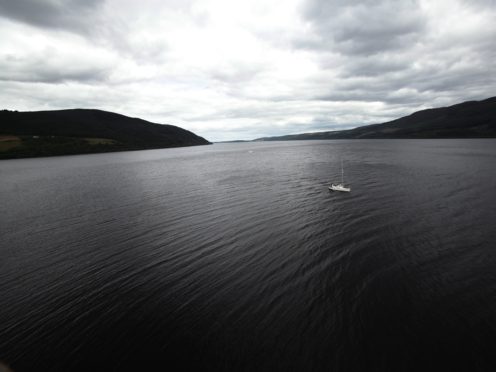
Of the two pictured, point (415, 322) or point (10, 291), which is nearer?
point (415, 322)

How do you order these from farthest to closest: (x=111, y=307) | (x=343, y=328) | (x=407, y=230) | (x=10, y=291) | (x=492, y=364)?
(x=407, y=230)
(x=10, y=291)
(x=111, y=307)
(x=343, y=328)
(x=492, y=364)

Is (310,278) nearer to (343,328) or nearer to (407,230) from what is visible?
(343,328)

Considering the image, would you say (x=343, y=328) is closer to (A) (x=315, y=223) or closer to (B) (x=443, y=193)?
(A) (x=315, y=223)

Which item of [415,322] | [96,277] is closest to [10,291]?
[96,277]

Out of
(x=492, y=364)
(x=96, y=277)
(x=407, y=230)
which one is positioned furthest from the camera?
(x=407, y=230)

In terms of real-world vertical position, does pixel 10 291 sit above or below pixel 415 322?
above

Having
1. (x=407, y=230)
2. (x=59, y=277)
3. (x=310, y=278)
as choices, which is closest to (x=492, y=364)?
(x=310, y=278)
